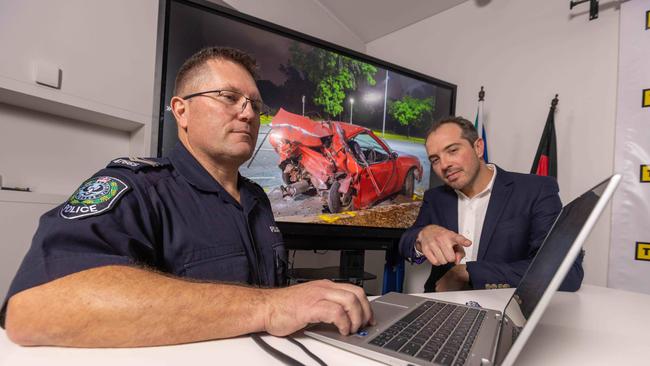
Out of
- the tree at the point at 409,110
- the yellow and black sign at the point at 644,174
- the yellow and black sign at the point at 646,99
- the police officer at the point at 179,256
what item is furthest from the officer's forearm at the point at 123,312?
the yellow and black sign at the point at 646,99

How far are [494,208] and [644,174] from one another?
3.98 feet

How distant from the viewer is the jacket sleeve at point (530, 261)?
1234 mm

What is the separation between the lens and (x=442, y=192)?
2.15 metres

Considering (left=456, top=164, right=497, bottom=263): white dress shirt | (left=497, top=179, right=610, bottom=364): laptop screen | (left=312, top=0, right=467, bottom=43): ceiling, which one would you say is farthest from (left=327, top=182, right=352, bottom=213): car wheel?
(left=312, top=0, right=467, bottom=43): ceiling

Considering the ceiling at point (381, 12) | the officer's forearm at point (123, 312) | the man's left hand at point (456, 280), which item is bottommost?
the man's left hand at point (456, 280)

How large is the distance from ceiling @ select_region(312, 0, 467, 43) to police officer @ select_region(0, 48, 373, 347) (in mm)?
2534

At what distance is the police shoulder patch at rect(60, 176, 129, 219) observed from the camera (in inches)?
25.5

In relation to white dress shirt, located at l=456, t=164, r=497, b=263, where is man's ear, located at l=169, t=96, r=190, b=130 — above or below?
above

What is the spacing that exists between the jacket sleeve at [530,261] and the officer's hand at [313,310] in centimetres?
63

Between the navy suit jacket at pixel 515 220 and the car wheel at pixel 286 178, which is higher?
the car wheel at pixel 286 178

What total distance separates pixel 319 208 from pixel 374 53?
2.27m

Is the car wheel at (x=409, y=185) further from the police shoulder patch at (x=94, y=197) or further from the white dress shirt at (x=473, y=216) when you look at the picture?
the police shoulder patch at (x=94, y=197)

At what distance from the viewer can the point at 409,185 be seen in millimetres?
2783

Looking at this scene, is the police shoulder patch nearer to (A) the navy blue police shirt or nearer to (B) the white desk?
(A) the navy blue police shirt
